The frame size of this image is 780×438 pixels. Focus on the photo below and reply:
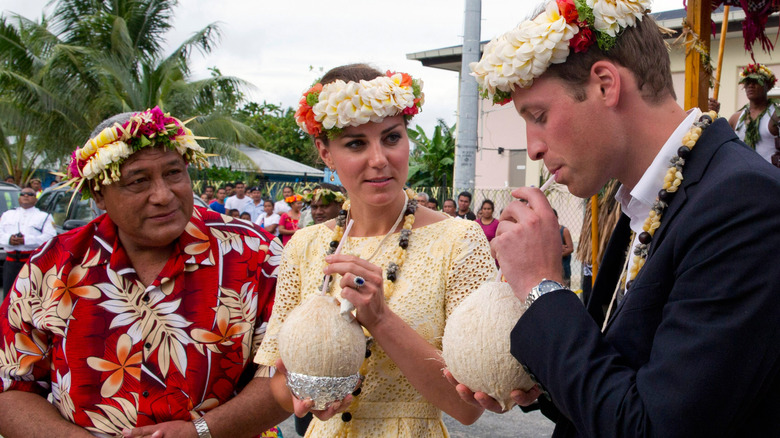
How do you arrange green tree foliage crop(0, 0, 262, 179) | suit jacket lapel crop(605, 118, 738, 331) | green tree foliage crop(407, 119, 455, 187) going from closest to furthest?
suit jacket lapel crop(605, 118, 738, 331)
green tree foliage crop(0, 0, 262, 179)
green tree foliage crop(407, 119, 455, 187)

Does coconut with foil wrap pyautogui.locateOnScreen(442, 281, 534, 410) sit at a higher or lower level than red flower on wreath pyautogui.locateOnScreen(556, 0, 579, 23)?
lower

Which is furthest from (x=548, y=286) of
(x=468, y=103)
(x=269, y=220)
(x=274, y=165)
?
(x=274, y=165)

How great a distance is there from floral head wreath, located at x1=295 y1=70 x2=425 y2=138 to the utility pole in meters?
6.80

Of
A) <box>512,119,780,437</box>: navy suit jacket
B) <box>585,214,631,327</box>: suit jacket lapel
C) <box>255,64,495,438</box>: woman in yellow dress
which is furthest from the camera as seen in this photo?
<box>255,64,495,438</box>: woman in yellow dress

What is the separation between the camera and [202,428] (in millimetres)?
2197

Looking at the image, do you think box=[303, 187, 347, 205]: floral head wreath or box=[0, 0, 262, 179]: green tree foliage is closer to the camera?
box=[303, 187, 347, 205]: floral head wreath

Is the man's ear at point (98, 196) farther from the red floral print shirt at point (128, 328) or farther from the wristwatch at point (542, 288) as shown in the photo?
the wristwatch at point (542, 288)

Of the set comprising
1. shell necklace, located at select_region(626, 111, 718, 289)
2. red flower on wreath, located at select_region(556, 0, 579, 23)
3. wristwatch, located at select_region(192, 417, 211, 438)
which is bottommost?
wristwatch, located at select_region(192, 417, 211, 438)

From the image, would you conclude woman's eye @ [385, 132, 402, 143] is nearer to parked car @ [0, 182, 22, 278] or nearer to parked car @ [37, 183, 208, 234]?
parked car @ [37, 183, 208, 234]

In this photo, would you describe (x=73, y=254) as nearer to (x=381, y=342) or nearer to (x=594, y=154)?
(x=381, y=342)

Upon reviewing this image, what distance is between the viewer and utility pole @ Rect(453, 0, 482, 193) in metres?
9.02

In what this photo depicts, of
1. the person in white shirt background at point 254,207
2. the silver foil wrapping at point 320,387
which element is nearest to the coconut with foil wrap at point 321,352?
the silver foil wrapping at point 320,387

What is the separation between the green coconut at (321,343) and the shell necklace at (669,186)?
0.76 m

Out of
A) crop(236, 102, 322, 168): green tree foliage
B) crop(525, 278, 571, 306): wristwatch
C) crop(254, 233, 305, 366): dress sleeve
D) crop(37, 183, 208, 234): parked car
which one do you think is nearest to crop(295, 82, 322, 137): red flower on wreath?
crop(254, 233, 305, 366): dress sleeve
